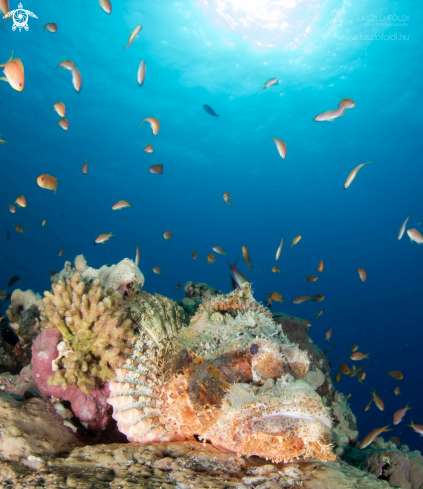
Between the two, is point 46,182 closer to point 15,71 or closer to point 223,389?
point 15,71

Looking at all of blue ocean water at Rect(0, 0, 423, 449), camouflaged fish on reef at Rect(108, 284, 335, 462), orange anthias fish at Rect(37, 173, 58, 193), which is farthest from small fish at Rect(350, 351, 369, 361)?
orange anthias fish at Rect(37, 173, 58, 193)

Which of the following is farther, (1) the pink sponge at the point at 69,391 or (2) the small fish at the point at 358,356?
(2) the small fish at the point at 358,356

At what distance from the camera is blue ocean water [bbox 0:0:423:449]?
977 inches

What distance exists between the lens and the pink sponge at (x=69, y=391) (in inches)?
118

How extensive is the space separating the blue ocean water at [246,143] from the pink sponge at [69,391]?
21.6ft

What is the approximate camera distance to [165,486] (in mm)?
1884

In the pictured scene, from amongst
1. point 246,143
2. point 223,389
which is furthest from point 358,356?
point 246,143

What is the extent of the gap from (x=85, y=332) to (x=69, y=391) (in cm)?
67

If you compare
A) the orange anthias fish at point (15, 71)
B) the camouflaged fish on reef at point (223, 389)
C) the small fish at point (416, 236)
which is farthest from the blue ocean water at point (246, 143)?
the orange anthias fish at point (15, 71)

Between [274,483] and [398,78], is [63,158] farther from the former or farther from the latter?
[274,483]

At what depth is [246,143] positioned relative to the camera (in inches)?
1724

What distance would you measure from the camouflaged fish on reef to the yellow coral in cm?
21

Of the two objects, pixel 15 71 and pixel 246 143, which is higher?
pixel 246 143

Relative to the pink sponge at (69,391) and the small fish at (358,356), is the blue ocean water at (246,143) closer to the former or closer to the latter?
the small fish at (358,356)
